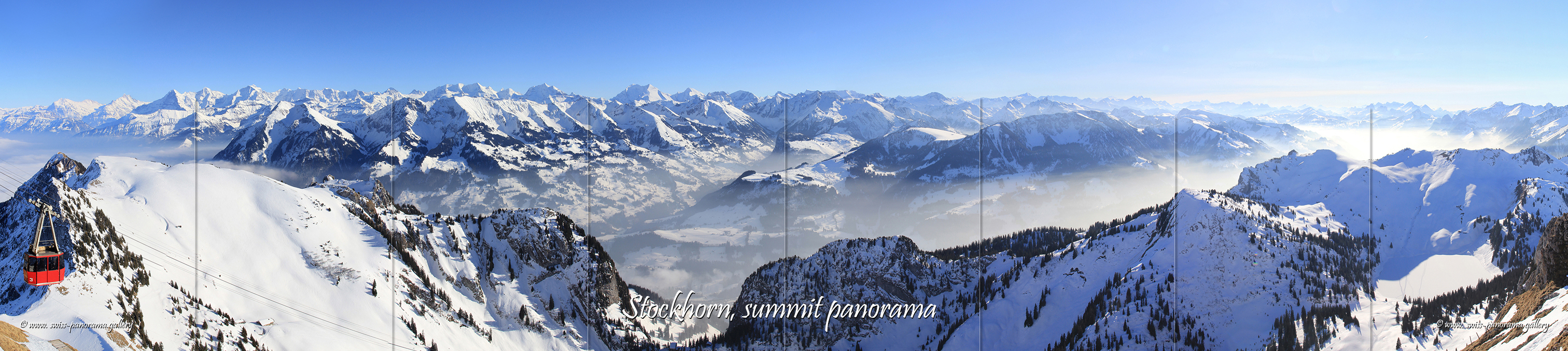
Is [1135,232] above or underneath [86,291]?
underneath

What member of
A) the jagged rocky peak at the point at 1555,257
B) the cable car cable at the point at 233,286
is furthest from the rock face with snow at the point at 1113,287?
the cable car cable at the point at 233,286

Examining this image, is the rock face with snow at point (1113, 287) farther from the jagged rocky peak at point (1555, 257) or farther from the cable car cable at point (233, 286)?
the cable car cable at point (233, 286)

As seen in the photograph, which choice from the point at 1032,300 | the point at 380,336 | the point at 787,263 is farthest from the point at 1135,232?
the point at 380,336

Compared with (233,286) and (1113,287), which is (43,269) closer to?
(233,286)

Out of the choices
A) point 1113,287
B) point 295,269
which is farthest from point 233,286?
point 1113,287

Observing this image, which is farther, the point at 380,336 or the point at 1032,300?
the point at 1032,300

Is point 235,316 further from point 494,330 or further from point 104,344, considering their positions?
point 494,330

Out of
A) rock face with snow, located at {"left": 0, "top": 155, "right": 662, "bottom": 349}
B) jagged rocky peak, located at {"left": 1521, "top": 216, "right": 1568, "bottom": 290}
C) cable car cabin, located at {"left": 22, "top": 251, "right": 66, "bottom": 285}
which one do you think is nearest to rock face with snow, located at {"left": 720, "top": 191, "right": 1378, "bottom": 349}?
jagged rocky peak, located at {"left": 1521, "top": 216, "right": 1568, "bottom": 290}
